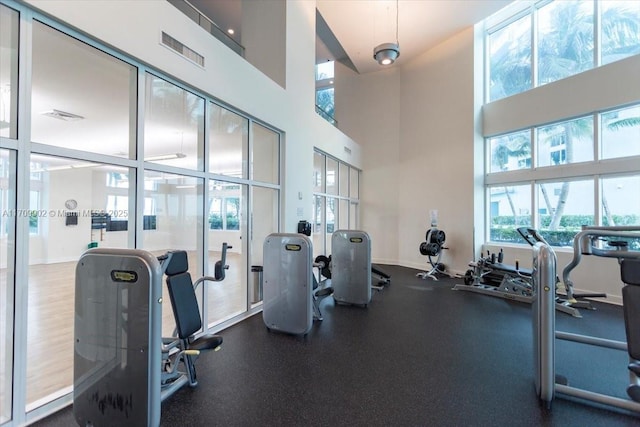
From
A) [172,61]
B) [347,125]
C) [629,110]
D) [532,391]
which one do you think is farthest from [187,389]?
[347,125]

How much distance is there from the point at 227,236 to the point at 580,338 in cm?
407

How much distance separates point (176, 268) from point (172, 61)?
2.17 metres

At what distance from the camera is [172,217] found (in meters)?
3.49

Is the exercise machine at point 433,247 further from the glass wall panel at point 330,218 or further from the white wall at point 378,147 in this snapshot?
the glass wall panel at point 330,218

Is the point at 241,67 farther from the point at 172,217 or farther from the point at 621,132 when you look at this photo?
the point at 621,132

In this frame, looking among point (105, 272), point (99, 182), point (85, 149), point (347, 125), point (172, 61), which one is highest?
point (347, 125)

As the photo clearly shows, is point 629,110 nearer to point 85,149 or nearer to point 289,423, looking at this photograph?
point 289,423

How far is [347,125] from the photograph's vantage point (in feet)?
32.4

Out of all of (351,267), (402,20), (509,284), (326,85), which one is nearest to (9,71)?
(351,267)

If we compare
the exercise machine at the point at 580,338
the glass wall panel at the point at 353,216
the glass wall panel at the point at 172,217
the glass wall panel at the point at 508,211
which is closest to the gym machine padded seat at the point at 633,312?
the exercise machine at the point at 580,338

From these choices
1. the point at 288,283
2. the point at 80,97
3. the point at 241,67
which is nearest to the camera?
the point at 80,97

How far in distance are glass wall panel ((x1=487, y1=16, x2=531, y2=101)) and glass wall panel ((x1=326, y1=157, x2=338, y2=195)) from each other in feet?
13.7

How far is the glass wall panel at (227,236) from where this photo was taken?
3971 mm

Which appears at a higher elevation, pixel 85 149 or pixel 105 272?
pixel 85 149
